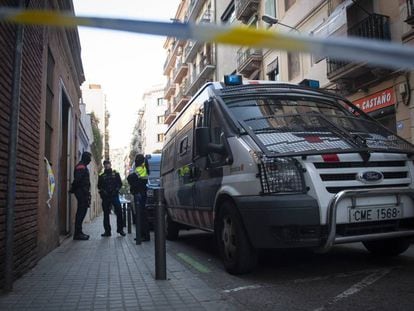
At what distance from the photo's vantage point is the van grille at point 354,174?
480cm

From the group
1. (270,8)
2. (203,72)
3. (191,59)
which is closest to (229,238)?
(270,8)

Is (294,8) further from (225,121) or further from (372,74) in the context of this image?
(225,121)

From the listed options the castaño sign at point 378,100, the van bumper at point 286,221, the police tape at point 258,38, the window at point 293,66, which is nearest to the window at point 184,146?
the van bumper at point 286,221

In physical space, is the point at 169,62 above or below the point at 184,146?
above

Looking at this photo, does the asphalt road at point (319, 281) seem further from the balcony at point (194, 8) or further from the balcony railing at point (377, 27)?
the balcony at point (194, 8)

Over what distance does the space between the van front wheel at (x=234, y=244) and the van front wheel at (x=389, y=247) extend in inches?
64.3

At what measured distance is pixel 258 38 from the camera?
1617 millimetres

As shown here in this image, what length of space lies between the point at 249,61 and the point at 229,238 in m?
19.6

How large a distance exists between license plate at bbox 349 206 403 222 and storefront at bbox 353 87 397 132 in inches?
371

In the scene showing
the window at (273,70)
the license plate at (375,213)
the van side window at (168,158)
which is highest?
the window at (273,70)

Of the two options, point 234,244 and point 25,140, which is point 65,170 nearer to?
point 25,140

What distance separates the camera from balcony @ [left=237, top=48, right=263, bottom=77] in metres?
23.9

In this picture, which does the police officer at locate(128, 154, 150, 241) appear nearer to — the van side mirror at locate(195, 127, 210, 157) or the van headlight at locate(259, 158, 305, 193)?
the van side mirror at locate(195, 127, 210, 157)

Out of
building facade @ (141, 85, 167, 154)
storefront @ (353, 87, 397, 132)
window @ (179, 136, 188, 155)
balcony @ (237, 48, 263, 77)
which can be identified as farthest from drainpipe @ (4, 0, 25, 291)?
building facade @ (141, 85, 167, 154)
